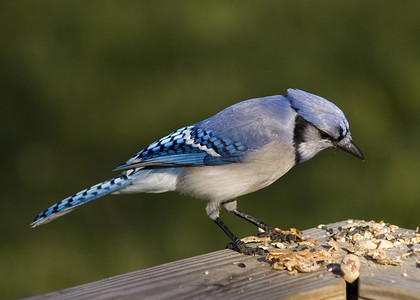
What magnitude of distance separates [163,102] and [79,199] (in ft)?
5.50

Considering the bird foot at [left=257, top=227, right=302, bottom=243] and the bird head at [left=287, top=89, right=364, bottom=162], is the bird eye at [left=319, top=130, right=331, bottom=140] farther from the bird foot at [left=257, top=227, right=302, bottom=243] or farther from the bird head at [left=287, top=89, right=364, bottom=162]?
the bird foot at [left=257, top=227, right=302, bottom=243]

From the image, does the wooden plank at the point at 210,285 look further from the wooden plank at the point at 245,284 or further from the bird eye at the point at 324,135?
the bird eye at the point at 324,135

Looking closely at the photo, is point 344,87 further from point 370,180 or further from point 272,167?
point 272,167

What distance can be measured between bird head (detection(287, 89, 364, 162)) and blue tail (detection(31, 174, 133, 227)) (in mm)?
741

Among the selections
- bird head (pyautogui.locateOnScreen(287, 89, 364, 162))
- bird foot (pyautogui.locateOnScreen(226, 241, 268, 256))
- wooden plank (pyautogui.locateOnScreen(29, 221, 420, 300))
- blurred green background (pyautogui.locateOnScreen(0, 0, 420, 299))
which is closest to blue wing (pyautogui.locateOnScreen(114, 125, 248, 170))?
bird head (pyautogui.locateOnScreen(287, 89, 364, 162))

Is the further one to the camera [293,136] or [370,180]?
[370,180]

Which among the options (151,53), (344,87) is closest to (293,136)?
(344,87)

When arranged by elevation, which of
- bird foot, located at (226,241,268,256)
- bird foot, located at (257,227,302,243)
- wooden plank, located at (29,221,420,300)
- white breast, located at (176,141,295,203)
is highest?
white breast, located at (176,141,295,203)

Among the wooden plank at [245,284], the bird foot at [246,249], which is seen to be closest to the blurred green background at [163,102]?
the bird foot at [246,249]

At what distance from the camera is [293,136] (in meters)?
2.81

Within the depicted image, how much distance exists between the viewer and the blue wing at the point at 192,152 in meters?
2.83

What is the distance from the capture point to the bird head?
8.70 ft

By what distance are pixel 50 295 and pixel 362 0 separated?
3.18 metres

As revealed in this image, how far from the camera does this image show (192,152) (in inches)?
113
